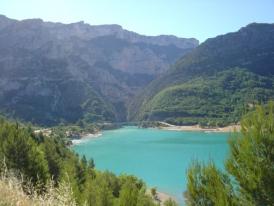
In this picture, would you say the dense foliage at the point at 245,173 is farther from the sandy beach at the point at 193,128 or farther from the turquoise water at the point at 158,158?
the sandy beach at the point at 193,128

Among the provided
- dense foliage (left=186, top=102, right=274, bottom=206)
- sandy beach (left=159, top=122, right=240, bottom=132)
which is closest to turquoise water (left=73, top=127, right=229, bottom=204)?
sandy beach (left=159, top=122, right=240, bottom=132)

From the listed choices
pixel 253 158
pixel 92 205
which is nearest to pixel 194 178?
pixel 253 158

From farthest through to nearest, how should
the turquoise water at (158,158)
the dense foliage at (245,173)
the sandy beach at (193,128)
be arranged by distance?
the sandy beach at (193,128) < the turquoise water at (158,158) < the dense foliage at (245,173)

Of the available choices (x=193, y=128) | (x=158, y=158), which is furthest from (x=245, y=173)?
(x=193, y=128)

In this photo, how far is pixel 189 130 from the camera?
17412cm

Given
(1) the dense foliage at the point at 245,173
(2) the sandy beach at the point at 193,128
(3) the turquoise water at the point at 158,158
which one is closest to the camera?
(1) the dense foliage at the point at 245,173

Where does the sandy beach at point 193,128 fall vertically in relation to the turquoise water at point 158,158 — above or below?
above

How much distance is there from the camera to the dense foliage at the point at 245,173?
42.0 ft

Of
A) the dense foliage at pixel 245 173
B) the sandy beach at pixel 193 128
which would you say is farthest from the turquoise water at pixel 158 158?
the dense foliage at pixel 245 173

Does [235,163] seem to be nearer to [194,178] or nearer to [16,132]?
[194,178]

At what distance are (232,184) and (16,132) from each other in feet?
68.6

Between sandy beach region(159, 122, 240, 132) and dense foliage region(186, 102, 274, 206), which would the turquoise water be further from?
dense foliage region(186, 102, 274, 206)

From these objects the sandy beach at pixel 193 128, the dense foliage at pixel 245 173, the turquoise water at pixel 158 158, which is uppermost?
the dense foliage at pixel 245 173

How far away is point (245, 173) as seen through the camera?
13.3m
